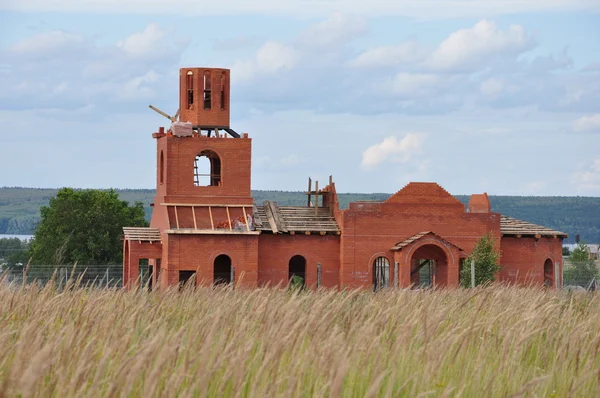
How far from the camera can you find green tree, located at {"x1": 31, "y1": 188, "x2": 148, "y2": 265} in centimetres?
6341

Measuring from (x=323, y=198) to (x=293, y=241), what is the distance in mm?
3636

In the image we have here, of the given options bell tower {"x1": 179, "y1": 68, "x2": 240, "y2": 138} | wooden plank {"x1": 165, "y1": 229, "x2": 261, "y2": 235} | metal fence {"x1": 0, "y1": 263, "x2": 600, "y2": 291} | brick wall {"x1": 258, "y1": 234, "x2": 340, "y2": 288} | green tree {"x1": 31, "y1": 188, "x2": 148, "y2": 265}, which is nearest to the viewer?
metal fence {"x1": 0, "y1": 263, "x2": 600, "y2": 291}

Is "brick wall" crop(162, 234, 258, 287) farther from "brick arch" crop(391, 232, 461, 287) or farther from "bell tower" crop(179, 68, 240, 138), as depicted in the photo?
"brick arch" crop(391, 232, 461, 287)

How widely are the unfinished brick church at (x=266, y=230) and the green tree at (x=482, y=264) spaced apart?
558mm

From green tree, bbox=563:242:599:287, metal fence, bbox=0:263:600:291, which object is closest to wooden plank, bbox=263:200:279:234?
metal fence, bbox=0:263:600:291

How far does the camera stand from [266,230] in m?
39.7

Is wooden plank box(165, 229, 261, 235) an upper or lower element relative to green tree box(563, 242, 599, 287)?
upper

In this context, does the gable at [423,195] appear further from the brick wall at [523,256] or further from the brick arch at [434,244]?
the brick wall at [523,256]

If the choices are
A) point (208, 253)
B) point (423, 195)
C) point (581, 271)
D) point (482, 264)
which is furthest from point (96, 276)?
point (581, 271)

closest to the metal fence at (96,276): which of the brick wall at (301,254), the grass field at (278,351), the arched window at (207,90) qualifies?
the brick wall at (301,254)

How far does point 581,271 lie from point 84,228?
1118 inches

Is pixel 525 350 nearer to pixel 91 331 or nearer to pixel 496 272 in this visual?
pixel 91 331

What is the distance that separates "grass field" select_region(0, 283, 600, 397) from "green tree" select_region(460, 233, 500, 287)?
85.2 ft

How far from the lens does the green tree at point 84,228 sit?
6341 centimetres
